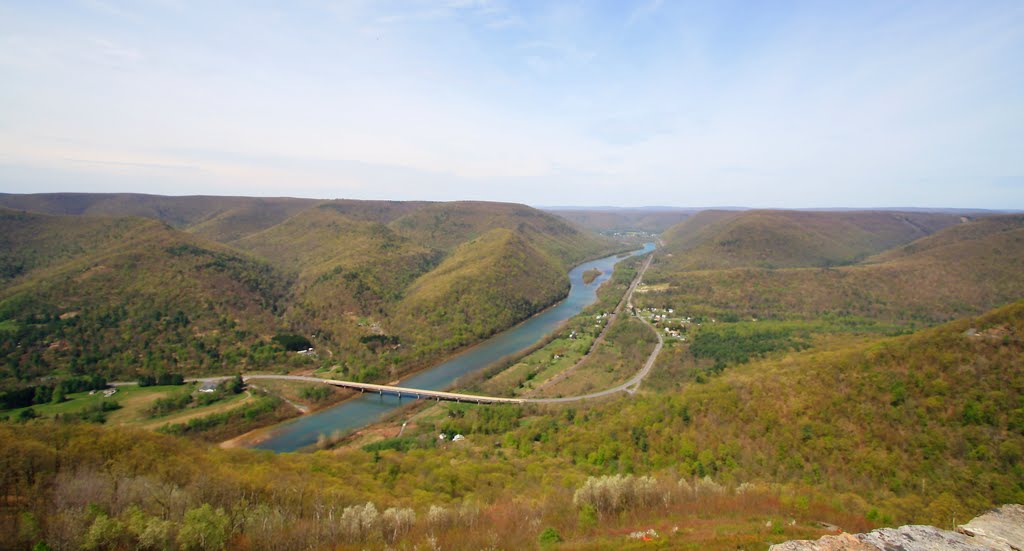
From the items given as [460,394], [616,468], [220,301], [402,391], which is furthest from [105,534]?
[220,301]

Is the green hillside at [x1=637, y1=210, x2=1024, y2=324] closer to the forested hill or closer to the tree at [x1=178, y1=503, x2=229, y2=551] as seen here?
the forested hill

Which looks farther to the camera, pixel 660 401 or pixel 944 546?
pixel 660 401

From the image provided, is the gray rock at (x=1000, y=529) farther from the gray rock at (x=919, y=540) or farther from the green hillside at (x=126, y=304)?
the green hillside at (x=126, y=304)

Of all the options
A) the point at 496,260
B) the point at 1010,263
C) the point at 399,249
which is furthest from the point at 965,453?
the point at 399,249

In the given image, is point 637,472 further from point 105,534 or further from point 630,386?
point 105,534

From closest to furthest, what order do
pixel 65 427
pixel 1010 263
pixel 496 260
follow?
pixel 65 427 < pixel 1010 263 < pixel 496 260

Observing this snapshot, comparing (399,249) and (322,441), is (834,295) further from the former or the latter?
(399,249)

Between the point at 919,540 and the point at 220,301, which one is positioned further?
the point at 220,301
